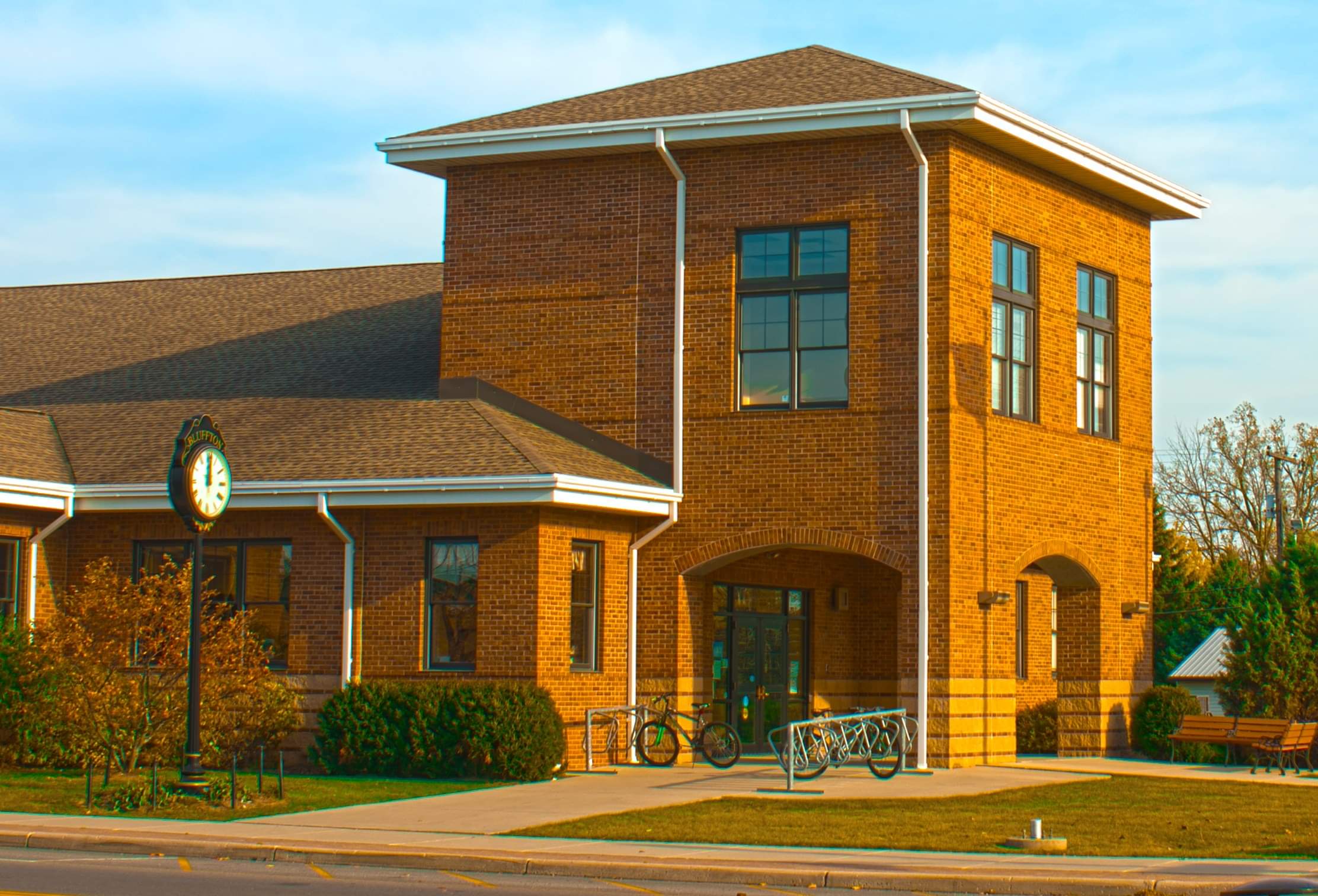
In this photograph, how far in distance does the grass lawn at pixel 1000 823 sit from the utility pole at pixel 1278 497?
3699 centimetres

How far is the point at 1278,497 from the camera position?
58.9m

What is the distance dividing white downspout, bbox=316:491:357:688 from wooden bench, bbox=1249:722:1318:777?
12828mm

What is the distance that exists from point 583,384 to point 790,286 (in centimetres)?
345

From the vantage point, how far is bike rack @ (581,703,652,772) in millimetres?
24672

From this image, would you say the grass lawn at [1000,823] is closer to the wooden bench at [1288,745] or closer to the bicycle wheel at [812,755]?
the bicycle wheel at [812,755]

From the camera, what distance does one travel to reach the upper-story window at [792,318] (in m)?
26.1

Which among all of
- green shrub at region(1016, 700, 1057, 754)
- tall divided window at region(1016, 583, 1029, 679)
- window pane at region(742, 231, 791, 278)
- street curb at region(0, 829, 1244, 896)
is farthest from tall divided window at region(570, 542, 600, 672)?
street curb at region(0, 829, 1244, 896)

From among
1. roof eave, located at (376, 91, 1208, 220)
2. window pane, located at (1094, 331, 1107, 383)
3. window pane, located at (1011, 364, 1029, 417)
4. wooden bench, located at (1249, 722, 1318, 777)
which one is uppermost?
roof eave, located at (376, 91, 1208, 220)

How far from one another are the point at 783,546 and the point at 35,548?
1072 centimetres

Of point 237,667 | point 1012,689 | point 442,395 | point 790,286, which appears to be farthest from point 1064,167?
point 237,667

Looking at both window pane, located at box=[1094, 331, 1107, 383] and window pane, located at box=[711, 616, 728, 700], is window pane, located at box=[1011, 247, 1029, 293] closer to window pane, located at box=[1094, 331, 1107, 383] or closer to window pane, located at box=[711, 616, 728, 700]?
window pane, located at box=[1094, 331, 1107, 383]

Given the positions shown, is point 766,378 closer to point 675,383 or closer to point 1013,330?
point 675,383

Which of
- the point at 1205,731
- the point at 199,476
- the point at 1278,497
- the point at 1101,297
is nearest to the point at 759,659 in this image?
the point at 1205,731

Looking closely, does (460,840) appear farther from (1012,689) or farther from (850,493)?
(1012,689)
